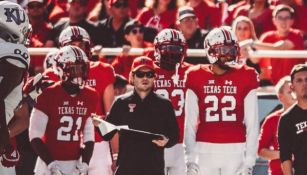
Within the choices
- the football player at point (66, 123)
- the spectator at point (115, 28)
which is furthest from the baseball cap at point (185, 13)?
the football player at point (66, 123)

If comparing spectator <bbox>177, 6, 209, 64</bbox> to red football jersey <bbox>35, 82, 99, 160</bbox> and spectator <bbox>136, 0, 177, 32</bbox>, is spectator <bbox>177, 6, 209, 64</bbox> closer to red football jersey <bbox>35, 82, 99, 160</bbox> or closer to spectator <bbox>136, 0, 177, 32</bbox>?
spectator <bbox>136, 0, 177, 32</bbox>

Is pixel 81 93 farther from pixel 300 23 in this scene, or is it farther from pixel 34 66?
pixel 300 23

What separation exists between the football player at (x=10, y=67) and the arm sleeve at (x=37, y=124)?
121 cm

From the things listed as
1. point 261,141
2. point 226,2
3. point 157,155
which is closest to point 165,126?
point 157,155

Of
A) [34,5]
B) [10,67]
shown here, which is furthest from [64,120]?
[34,5]

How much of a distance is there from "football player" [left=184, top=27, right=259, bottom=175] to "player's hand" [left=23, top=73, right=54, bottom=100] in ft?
4.74

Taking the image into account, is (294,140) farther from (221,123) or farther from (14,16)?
(14,16)

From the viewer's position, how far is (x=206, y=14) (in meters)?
15.5

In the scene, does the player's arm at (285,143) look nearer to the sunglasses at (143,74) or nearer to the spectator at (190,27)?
the sunglasses at (143,74)

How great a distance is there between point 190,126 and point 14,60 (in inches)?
98.3

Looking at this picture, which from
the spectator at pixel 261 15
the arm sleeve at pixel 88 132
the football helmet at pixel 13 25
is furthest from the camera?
the spectator at pixel 261 15

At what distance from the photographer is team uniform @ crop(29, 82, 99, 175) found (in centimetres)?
1172

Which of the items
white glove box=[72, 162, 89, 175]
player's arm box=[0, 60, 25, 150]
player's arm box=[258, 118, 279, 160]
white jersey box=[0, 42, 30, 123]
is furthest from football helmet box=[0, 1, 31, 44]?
player's arm box=[258, 118, 279, 160]

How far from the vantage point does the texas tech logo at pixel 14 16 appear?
994 cm
